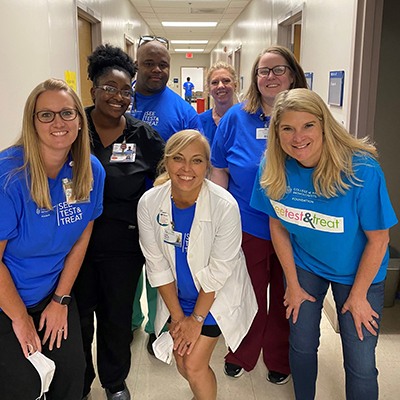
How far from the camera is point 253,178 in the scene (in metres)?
2.01

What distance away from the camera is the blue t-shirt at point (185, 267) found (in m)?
1.74

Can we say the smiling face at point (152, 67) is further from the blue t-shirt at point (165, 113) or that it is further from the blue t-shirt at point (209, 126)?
the blue t-shirt at point (209, 126)

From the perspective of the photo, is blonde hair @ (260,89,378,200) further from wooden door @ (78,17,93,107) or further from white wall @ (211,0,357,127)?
wooden door @ (78,17,93,107)

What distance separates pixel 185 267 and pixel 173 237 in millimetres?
152

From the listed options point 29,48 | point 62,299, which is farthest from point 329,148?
point 29,48

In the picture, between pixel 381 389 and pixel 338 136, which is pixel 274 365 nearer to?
pixel 381 389

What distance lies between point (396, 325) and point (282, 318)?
3.86 ft

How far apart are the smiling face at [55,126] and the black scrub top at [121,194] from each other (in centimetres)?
31

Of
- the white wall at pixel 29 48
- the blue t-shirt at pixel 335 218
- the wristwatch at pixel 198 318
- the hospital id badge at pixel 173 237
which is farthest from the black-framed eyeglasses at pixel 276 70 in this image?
the white wall at pixel 29 48

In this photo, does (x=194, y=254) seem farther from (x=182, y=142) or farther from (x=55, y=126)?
(x=55, y=126)

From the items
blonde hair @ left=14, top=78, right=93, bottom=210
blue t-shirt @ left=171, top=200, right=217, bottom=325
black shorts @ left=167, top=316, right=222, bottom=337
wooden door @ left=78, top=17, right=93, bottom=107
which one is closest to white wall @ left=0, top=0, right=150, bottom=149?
wooden door @ left=78, top=17, right=93, bottom=107

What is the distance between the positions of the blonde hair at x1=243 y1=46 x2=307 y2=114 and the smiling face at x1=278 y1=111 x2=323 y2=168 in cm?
50

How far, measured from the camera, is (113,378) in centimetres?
200

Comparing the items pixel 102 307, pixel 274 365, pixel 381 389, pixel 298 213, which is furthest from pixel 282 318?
pixel 102 307
